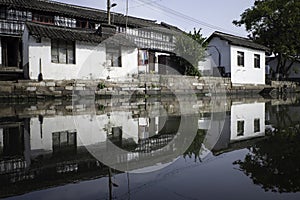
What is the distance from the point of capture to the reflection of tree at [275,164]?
2.89 m

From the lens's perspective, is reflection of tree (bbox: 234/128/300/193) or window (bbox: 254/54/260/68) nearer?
reflection of tree (bbox: 234/128/300/193)

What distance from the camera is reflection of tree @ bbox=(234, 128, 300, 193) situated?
289cm

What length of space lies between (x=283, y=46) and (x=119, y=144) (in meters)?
27.5

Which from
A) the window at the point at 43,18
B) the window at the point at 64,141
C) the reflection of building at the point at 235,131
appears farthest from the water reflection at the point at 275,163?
the window at the point at 43,18

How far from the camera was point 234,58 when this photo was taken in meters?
25.1

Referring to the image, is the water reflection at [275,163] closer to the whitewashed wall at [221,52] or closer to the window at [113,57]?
the window at [113,57]

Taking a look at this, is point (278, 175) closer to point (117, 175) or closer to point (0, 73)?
point (117, 175)

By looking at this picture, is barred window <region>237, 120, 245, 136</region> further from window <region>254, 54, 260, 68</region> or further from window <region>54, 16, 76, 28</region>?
window <region>254, 54, 260, 68</region>

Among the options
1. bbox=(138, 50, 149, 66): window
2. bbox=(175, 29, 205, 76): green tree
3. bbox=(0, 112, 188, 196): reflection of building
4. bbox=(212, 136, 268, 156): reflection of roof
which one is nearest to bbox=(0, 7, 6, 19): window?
bbox=(138, 50, 149, 66): window

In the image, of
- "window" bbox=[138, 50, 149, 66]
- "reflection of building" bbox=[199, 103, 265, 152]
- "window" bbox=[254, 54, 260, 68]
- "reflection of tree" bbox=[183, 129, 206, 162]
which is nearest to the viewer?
"reflection of tree" bbox=[183, 129, 206, 162]

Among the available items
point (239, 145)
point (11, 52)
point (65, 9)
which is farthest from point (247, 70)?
point (239, 145)

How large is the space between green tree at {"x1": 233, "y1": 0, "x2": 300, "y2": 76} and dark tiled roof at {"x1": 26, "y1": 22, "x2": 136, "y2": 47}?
15.6m

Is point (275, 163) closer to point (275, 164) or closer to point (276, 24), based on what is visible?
point (275, 164)

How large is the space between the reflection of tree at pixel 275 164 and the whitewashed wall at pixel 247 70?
20631mm
